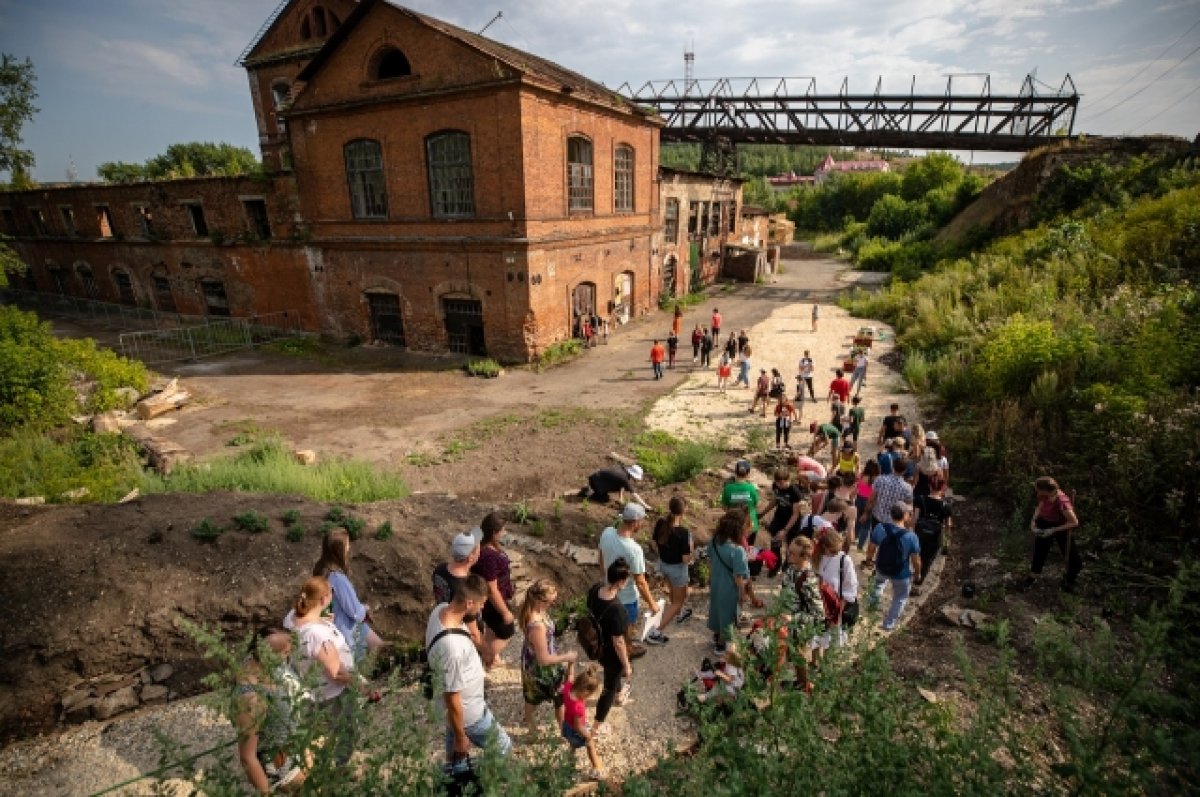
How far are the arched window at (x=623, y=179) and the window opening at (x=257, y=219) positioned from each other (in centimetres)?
1230

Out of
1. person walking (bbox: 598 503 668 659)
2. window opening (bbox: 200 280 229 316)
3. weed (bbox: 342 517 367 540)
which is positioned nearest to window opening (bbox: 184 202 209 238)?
window opening (bbox: 200 280 229 316)

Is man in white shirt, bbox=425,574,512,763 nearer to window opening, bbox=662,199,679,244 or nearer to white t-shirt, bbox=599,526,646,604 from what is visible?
white t-shirt, bbox=599,526,646,604

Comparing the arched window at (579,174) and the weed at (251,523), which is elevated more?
the arched window at (579,174)

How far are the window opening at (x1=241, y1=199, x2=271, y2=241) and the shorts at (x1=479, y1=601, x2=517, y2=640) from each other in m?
19.7

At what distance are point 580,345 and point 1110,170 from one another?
2047 cm

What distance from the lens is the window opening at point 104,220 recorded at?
79.9ft

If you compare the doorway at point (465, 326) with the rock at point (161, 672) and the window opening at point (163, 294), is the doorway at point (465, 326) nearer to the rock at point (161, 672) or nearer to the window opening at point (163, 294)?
the rock at point (161, 672)

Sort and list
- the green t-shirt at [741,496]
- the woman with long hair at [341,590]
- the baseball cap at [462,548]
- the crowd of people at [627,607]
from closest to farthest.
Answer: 1. the crowd of people at [627,607]
2. the woman with long hair at [341,590]
3. the baseball cap at [462,548]
4. the green t-shirt at [741,496]

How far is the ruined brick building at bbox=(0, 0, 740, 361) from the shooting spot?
617 inches

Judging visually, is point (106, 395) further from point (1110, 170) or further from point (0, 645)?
point (1110, 170)

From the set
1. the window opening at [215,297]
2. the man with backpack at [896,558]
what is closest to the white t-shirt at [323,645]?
the man with backpack at [896,558]

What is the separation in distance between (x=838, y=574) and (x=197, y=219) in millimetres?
25819

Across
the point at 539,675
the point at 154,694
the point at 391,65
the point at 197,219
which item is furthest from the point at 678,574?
the point at 197,219

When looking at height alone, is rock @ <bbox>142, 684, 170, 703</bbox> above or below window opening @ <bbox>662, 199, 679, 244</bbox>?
below
